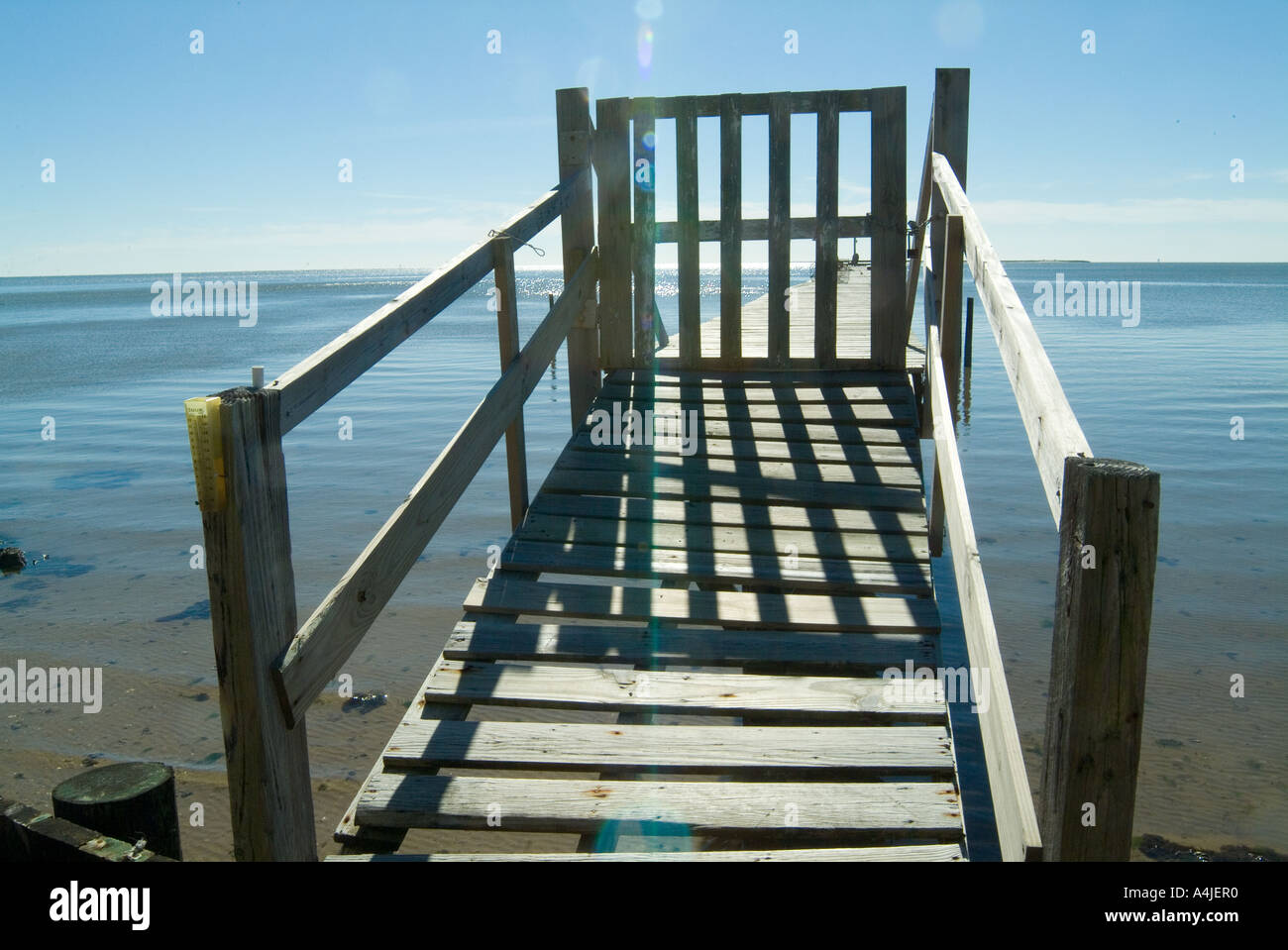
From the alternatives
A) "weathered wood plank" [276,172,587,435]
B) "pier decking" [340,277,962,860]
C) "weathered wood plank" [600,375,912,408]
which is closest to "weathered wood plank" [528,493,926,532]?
"pier decking" [340,277,962,860]

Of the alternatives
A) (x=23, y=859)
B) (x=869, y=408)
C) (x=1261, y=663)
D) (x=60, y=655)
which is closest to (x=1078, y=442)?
(x=23, y=859)

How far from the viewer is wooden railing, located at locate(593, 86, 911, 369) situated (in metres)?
5.59

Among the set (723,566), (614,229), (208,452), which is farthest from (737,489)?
(208,452)

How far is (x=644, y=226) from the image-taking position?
587cm

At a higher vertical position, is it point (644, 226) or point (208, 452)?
point (644, 226)

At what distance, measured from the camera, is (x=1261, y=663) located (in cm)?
609

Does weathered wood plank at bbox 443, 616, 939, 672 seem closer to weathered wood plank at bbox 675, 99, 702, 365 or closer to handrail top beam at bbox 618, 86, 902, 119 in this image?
weathered wood plank at bbox 675, 99, 702, 365

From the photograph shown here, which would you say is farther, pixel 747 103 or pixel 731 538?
pixel 747 103

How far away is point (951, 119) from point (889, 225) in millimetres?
683

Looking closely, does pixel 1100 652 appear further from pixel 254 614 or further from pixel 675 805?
pixel 254 614

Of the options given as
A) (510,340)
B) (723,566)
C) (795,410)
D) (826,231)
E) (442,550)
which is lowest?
(442,550)

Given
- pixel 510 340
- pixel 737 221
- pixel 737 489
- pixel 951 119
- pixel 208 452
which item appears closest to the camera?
pixel 208 452

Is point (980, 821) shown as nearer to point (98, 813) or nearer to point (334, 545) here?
point (98, 813)

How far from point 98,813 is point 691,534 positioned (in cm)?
257
